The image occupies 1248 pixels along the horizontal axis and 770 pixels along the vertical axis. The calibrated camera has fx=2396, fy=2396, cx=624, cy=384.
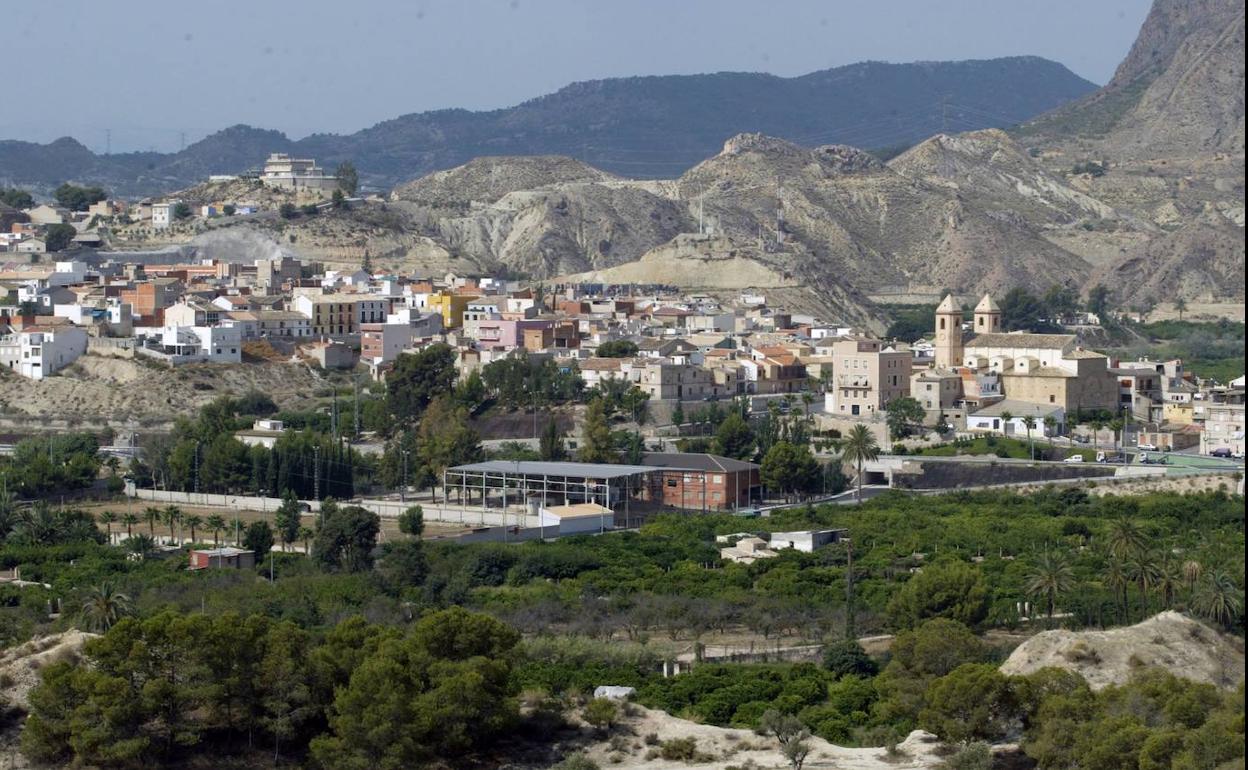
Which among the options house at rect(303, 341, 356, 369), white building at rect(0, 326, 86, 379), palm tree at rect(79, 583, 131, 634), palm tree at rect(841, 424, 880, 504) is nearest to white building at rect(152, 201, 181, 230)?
house at rect(303, 341, 356, 369)

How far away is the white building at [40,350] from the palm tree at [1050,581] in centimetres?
3354

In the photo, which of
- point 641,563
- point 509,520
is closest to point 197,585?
point 641,563

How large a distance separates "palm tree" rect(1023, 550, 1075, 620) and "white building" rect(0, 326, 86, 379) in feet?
110

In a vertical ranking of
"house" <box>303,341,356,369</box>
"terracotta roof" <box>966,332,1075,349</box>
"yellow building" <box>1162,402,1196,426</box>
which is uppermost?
"terracotta roof" <box>966,332,1075,349</box>

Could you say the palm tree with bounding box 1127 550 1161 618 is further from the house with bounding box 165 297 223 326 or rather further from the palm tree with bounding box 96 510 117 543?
the house with bounding box 165 297 223 326

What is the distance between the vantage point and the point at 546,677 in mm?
29359

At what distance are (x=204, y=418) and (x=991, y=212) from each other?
244 feet

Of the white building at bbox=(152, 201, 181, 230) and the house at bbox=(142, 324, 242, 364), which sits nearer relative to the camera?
the house at bbox=(142, 324, 242, 364)

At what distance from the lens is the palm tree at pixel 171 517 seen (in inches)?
1674

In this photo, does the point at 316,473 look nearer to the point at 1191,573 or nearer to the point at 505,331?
the point at 505,331

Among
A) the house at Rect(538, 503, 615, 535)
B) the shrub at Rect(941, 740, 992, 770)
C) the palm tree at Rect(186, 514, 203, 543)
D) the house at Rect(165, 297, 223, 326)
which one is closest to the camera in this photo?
the shrub at Rect(941, 740, 992, 770)

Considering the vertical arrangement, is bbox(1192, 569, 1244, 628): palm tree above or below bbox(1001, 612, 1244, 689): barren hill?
above

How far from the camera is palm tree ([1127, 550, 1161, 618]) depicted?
3262cm

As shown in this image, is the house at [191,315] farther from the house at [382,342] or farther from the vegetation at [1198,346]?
the vegetation at [1198,346]
